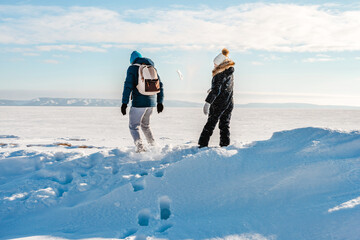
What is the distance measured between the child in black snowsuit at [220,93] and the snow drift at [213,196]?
115 cm

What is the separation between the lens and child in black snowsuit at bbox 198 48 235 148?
507cm

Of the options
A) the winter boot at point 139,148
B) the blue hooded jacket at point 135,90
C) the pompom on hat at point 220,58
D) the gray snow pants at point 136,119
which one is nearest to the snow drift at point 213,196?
the winter boot at point 139,148

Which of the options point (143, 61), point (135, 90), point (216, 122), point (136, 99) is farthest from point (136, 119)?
point (216, 122)

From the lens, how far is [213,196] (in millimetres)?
3164

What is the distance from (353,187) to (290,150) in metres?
0.97

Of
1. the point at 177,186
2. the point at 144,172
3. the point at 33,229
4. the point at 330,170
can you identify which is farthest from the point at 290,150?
the point at 33,229

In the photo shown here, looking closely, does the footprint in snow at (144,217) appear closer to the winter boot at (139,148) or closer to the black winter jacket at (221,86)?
the winter boot at (139,148)

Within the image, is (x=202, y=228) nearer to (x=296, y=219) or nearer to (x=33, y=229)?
(x=296, y=219)

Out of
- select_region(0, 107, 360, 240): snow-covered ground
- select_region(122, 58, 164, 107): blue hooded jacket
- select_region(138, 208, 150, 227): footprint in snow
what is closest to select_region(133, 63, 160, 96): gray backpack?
select_region(122, 58, 164, 107): blue hooded jacket

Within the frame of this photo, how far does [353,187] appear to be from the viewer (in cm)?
285

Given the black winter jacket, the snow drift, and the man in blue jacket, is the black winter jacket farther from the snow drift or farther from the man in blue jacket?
the snow drift

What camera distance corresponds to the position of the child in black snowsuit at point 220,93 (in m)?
5.07

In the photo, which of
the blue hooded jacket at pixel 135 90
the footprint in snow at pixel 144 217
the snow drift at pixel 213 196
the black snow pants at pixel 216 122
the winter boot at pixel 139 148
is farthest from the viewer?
the black snow pants at pixel 216 122

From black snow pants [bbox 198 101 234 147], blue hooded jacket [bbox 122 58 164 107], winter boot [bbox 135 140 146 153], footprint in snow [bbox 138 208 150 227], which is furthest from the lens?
black snow pants [bbox 198 101 234 147]
